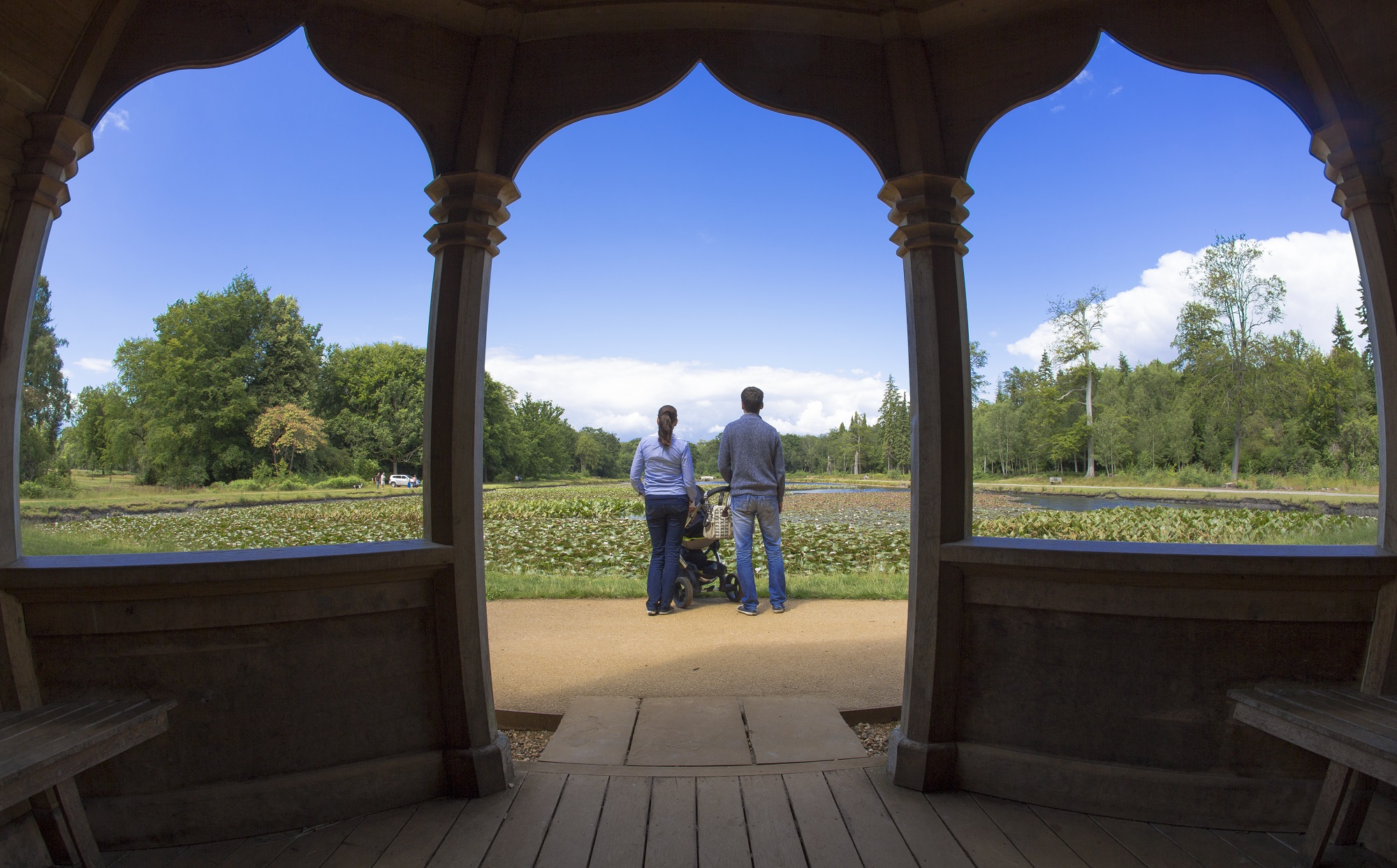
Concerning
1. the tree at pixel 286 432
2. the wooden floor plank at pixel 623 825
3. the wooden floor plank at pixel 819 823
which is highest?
the tree at pixel 286 432

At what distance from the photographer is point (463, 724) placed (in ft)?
7.52

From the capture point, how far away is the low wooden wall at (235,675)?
6.48ft

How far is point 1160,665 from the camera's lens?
2.10 m

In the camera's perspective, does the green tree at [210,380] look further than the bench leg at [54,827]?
Yes

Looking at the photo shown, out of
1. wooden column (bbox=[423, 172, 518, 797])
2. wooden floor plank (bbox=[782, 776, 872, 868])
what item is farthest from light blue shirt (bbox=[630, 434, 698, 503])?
wooden floor plank (bbox=[782, 776, 872, 868])

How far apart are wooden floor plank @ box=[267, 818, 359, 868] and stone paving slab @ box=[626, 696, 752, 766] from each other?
985mm

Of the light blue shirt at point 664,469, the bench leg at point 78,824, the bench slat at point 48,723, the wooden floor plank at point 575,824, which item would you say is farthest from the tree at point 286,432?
the wooden floor plank at point 575,824

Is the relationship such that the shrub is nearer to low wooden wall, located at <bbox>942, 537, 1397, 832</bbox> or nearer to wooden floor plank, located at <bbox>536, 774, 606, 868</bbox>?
wooden floor plank, located at <bbox>536, 774, 606, 868</bbox>

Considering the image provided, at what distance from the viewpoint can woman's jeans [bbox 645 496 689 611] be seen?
480 centimetres

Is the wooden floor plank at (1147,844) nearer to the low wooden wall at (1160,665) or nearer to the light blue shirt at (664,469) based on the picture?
the low wooden wall at (1160,665)

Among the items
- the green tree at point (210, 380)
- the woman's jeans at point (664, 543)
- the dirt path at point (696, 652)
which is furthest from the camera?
the green tree at point (210, 380)

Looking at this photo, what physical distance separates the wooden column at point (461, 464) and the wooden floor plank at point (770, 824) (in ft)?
2.94

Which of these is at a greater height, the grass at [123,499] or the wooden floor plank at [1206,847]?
the grass at [123,499]

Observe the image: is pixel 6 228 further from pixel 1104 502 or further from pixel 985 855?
pixel 1104 502
